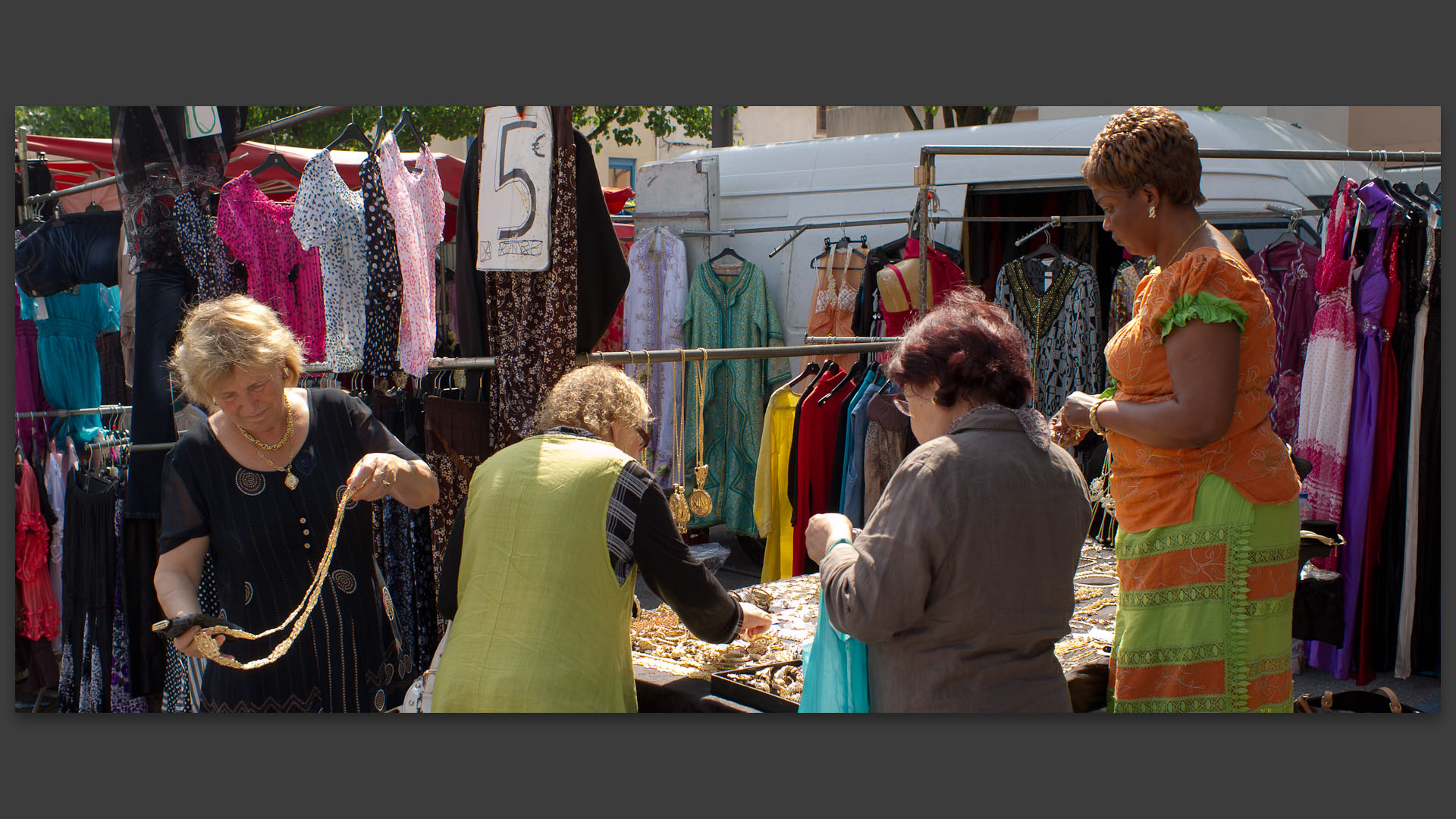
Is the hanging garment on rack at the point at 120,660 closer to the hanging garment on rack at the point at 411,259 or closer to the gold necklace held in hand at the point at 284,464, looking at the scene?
the hanging garment on rack at the point at 411,259

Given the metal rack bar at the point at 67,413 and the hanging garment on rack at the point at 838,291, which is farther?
the hanging garment on rack at the point at 838,291

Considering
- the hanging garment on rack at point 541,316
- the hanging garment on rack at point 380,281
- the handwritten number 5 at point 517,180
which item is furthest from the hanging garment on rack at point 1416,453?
the hanging garment on rack at point 380,281

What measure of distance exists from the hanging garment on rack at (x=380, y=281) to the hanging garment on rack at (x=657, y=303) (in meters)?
3.50

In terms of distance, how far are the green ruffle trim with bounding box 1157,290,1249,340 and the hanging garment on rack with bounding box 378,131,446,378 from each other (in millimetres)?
2399

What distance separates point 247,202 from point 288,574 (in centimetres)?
170

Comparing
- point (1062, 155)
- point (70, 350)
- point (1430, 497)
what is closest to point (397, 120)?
point (70, 350)

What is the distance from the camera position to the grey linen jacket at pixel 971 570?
2.04 meters

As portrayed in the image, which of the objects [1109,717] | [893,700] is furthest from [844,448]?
[893,700]

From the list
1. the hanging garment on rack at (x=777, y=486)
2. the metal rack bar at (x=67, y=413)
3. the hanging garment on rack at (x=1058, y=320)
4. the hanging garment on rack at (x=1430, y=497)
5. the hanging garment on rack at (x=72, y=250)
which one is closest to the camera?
the hanging garment on rack at (x=72, y=250)

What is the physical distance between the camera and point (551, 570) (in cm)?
227

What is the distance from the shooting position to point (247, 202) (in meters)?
3.79

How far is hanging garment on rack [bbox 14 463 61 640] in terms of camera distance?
4559 mm

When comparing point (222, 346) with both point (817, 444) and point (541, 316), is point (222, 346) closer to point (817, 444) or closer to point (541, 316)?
point (541, 316)

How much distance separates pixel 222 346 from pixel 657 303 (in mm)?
4884
